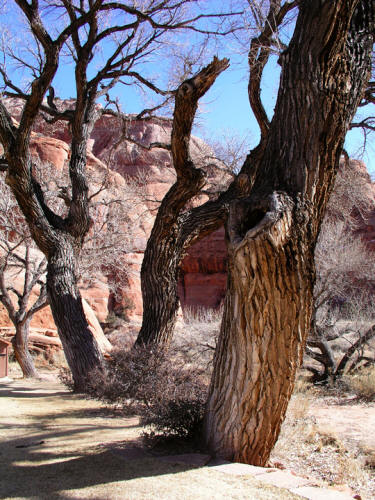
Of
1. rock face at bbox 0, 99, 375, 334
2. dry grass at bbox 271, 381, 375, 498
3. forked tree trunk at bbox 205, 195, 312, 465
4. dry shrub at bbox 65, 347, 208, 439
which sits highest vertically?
rock face at bbox 0, 99, 375, 334

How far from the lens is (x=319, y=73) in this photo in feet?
13.8

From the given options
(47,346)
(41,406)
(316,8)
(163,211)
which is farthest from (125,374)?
(47,346)

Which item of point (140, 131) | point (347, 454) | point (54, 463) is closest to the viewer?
point (54, 463)

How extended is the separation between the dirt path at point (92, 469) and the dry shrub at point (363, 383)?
527cm

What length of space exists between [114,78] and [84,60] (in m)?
1.98

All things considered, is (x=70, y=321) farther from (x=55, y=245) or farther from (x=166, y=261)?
(x=166, y=261)

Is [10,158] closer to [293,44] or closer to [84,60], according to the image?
[84,60]

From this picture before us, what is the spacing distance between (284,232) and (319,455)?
310 centimetres

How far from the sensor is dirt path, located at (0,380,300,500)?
3281 mm

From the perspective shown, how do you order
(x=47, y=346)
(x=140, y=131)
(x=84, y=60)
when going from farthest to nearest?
1. (x=140, y=131)
2. (x=47, y=346)
3. (x=84, y=60)

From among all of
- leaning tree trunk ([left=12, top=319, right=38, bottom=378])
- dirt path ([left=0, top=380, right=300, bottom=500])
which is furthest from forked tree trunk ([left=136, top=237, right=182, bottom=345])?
leaning tree trunk ([left=12, top=319, right=38, bottom=378])

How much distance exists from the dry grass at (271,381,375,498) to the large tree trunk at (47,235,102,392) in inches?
128

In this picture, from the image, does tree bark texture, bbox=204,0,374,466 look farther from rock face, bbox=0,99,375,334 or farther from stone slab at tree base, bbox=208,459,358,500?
rock face, bbox=0,99,375,334

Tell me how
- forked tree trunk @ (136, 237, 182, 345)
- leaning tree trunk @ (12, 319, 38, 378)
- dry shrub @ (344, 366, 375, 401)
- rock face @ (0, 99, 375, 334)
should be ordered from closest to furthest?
forked tree trunk @ (136, 237, 182, 345)
dry shrub @ (344, 366, 375, 401)
leaning tree trunk @ (12, 319, 38, 378)
rock face @ (0, 99, 375, 334)
